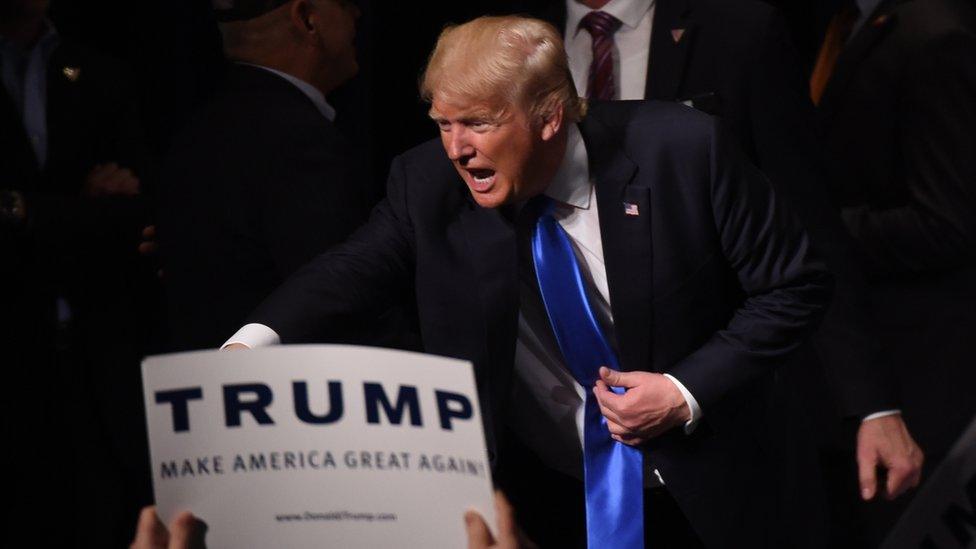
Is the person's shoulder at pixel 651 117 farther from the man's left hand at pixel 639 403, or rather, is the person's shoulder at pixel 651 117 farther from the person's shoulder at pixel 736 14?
the person's shoulder at pixel 736 14

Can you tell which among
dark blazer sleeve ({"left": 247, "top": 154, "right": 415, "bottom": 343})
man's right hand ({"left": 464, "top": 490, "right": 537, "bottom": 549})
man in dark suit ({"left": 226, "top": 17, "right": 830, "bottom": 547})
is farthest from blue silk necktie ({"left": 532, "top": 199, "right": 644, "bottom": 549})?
man's right hand ({"left": 464, "top": 490, "right": 537, "bottom": 549})

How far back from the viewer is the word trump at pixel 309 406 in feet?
5.35

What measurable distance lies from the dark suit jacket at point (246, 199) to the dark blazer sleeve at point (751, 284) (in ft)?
2.62

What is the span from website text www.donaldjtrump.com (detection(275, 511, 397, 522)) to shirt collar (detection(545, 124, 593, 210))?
2.46 ft

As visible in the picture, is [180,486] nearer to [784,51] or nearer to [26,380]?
[784,51]

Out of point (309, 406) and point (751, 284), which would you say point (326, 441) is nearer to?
point (309, 406)

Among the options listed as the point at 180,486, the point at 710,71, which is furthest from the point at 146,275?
the point at 180,486

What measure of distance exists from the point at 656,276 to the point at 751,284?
153 mm

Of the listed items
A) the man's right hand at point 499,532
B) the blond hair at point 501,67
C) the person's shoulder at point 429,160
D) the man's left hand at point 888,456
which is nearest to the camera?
the man's right hand at point 499,532

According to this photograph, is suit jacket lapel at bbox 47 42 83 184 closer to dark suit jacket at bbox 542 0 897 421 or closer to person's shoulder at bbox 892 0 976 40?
dark suit jacket at bbox 542 0 897 421

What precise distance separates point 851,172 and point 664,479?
1.18 meters

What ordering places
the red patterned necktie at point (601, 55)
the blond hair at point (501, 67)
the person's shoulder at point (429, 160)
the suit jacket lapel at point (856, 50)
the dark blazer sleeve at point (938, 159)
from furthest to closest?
the suit jacket lapel at point (856, 50), the dark blazer sleeve at point (938, 159), the red patterned necktie at point (601, 55), the person's shoulder at point (429, 160), the blond hair at point (501, 67)

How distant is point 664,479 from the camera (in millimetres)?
2281

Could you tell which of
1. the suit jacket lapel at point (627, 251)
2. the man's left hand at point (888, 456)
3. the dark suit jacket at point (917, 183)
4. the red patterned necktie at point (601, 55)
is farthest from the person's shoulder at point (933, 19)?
the suit jacket lapel at point (627, 251)
